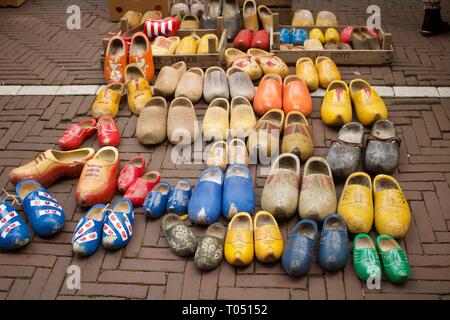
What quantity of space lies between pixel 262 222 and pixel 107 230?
0.86 m

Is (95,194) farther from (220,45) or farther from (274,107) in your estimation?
(220,45)

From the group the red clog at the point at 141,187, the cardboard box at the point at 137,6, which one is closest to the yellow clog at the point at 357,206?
the red clog at the point at 141,187

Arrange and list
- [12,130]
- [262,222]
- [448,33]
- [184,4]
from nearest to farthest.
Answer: [262,222], [12,130], [448,33], [184,4]

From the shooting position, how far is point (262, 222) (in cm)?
264

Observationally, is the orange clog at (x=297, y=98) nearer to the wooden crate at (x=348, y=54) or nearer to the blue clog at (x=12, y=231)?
the wooden crate at (x=348, y=54)

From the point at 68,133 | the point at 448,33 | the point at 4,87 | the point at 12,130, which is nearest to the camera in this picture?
the point at 68,133

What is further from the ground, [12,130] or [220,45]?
[220,45]

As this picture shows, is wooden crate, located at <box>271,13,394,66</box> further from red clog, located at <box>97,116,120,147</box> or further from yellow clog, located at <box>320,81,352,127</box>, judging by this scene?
red clog, located at <box>97,116,120,147</box>

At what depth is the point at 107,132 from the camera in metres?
3.38

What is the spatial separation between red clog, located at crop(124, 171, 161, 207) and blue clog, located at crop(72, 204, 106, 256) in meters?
0.23

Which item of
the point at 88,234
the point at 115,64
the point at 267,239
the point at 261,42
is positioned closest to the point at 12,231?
the point at 88,234

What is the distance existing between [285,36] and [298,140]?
180 cm

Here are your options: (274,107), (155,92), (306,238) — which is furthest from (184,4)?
(306,238)

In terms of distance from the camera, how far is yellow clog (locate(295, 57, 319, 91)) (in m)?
3.83
